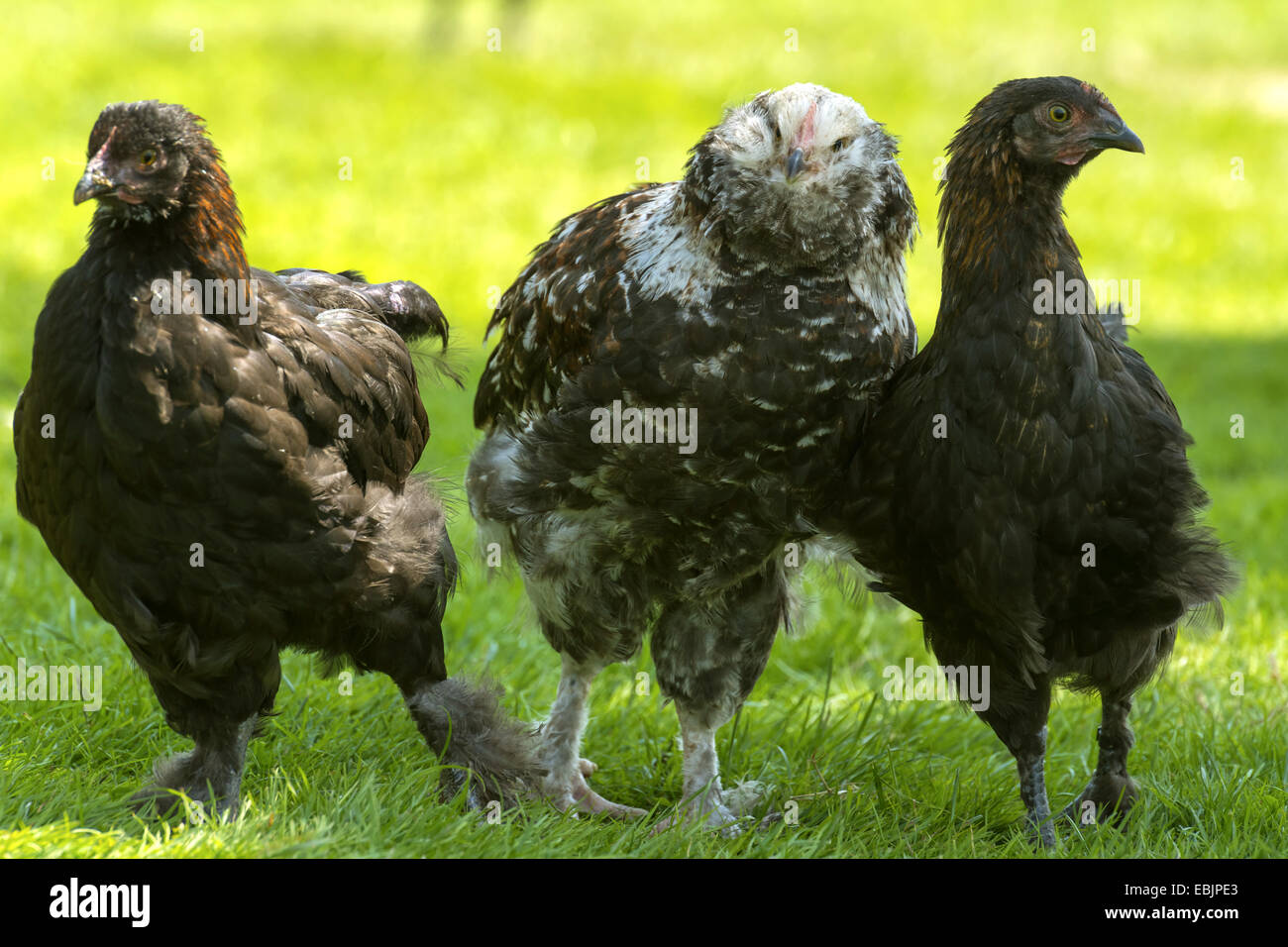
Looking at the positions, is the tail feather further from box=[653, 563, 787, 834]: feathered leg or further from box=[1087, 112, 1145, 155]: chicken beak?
box=[1087, 112, 1145, 155]: chicken beak

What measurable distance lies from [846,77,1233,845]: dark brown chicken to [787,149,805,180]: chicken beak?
0.55 meters

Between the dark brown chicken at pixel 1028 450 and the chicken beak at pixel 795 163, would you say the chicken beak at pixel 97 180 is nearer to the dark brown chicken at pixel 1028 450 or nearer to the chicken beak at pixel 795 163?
the chicken beak at pixel 795 163

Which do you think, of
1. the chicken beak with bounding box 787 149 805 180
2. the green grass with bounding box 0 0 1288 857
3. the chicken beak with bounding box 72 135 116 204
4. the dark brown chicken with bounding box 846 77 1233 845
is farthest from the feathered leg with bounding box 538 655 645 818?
the chicken beak with bounding box 72 135 116 204

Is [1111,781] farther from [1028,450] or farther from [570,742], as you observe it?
[570,742]

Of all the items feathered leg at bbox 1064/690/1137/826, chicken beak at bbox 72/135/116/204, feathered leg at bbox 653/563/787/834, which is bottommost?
feathered leg at bbox 1064/690/1137/826

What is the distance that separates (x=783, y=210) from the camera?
12.3ft

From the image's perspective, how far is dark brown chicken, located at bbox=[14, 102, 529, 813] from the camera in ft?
11.5

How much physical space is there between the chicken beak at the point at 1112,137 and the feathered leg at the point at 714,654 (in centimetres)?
165

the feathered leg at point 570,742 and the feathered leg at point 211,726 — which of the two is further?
the feathered leg at point 570,742

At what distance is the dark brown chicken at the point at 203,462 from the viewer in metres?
3.51

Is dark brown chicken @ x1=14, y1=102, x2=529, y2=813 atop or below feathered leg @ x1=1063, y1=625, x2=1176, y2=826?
atop

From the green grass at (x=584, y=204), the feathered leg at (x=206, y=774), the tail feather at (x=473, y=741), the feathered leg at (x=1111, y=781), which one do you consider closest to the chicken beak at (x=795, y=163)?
the green grass at (x=584, y=204)

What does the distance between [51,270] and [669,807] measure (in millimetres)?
9244

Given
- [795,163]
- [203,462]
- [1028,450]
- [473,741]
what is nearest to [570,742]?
[473,741]
